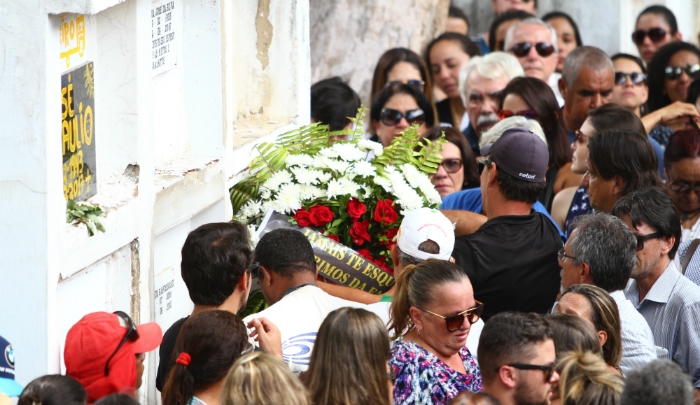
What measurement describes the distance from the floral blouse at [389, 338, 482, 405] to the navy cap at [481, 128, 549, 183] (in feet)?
4.66

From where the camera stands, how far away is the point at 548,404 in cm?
351

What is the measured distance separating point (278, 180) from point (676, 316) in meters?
2.09

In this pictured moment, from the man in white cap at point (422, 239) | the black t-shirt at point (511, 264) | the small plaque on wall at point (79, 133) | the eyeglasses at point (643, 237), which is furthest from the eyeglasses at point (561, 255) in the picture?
the small plaque on wall at point (79, 133)

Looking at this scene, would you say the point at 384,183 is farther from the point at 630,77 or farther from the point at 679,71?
the point at 679,71

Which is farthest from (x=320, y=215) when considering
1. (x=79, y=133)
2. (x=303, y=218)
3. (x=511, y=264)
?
(x=79, y=133)

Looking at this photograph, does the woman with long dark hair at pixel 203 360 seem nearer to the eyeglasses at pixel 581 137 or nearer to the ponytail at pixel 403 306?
the ponytail at pixel 403 306

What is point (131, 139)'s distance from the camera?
4305 millimetres

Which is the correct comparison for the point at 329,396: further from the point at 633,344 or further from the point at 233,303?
the point at 633,344

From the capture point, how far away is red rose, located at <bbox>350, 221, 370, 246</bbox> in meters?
5.20

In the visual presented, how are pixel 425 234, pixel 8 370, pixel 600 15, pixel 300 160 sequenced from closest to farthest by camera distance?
pixel 8 370 < pixel 425 234 < pixel 300 160 < pixel 600 15

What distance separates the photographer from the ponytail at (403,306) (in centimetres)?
404

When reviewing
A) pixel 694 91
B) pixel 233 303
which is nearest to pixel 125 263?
pixel 233 303

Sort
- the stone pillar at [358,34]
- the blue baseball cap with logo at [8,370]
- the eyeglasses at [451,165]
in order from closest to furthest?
1. the blue baseball cap with logo at [8,370]
2. the eyeglasses at [451,165]
3. the stone pillar at [358,34]

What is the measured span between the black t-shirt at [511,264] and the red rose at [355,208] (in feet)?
1.86
